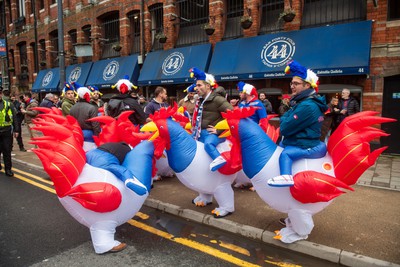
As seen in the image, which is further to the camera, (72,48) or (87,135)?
(72,48)

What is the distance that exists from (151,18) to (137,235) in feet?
43.8

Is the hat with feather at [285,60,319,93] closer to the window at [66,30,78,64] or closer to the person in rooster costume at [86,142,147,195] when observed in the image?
the person in rooster costume at [86,142,147,195]

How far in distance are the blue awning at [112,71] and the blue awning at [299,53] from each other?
193 inches

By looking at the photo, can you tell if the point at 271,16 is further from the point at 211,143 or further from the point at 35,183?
the point at 35,183

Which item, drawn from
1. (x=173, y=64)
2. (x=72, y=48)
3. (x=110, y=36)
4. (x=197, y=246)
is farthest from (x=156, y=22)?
(x=197, y=246)

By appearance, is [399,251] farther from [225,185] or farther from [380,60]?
[380,60]

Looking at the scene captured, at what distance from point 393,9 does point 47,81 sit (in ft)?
65.4

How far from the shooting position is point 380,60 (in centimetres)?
895

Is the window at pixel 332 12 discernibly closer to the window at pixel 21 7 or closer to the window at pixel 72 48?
the window at pixel 72 48

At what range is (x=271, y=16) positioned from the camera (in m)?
11.7

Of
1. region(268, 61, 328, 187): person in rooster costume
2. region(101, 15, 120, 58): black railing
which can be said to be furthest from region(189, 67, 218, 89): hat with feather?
region(101, 15, 120, 58): black railing

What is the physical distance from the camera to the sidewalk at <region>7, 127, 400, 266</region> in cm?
351

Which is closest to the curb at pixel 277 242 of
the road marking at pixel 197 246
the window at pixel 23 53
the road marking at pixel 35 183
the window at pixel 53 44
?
the road marking at pixel 197 246

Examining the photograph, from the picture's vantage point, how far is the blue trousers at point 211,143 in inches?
162
